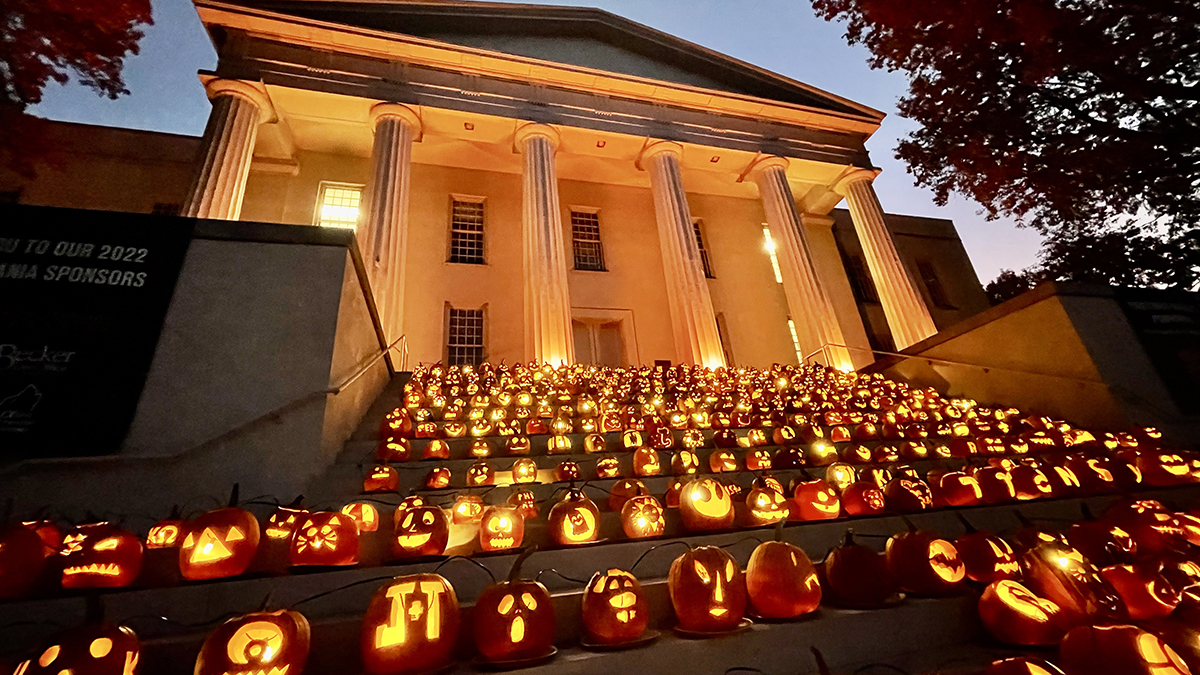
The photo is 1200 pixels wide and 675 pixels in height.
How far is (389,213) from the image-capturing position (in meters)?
10.4

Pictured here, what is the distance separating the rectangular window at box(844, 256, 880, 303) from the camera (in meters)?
17.0

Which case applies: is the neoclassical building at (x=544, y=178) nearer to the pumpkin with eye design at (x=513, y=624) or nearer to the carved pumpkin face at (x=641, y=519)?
the carved pumpkin face at (x=641, y=519)

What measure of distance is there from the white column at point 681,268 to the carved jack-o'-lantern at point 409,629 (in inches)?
374

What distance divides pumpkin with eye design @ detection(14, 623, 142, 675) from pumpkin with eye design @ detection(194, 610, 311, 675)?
218mm

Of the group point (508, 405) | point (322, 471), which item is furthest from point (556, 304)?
point (322, 471)

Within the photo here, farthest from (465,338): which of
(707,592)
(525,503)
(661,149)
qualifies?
(707,592)

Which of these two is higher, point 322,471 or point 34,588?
point 322,471

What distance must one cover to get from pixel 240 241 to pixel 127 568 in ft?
9.41

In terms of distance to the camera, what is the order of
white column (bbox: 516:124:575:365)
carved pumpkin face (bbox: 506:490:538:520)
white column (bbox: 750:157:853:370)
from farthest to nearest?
white column (bbox: 750:157:853:370) → white column (bbox: 516:124:575:365) → carved pumpkin face (bbox: 506:490:538:520)

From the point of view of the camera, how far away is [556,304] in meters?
10.7

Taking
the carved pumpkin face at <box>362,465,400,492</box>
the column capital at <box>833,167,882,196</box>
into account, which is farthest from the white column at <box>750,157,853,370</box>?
the carved pumpkin face at <box>362,465,400,492</box>

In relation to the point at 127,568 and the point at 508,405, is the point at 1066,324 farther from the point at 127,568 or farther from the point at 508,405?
the point at 127,568

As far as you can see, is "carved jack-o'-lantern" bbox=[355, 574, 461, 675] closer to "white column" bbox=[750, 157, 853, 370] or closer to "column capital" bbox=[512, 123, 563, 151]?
"white column" bbox=[750, 157, 853, 370]

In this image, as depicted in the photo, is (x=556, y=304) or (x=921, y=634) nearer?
(x=921, y=634)
